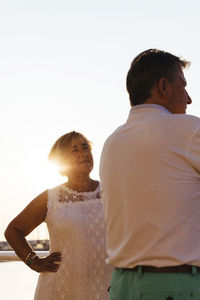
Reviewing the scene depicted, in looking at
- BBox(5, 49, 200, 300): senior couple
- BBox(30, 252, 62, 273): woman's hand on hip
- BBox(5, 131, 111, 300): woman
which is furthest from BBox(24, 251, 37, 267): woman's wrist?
BBox(5, 49, 200, 300): senior couple

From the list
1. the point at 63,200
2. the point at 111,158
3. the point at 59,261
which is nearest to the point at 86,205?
the point at 63,200

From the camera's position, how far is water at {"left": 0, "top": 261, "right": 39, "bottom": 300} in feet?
13.0

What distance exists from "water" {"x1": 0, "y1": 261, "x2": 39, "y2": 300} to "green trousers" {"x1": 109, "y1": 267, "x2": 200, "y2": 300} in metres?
2.26

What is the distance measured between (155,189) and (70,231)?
5.02ft

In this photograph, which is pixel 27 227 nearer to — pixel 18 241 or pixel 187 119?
pixel 18 241

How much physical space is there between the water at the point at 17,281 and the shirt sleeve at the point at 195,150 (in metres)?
2.51

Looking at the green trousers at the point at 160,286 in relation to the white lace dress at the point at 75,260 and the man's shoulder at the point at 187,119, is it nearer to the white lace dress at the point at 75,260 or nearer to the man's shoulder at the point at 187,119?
the man's shoulder at the point at 187,119

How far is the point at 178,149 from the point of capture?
64.2 inches

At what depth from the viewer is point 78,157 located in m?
3.27

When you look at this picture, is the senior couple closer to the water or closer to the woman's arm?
the woman's arm

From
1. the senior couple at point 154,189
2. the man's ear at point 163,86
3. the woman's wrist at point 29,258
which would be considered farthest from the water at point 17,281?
the man's ear at point 163,86

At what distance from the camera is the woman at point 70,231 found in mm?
3137

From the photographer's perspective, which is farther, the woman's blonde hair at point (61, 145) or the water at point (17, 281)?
the water at point (17, 281)

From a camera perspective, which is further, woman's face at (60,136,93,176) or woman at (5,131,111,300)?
woman's face at (60,136,93,176)
